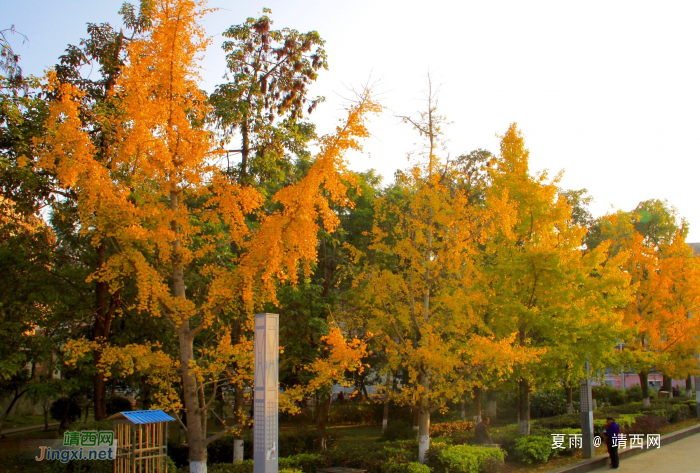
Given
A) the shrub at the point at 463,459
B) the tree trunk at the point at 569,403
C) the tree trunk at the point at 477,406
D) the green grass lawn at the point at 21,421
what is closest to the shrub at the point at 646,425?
the tree trunk at the point at 477,406

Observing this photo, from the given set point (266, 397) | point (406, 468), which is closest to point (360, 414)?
Answer: point (406, 468)

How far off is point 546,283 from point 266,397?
8.97 m

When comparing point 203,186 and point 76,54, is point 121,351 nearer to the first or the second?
point 203,186

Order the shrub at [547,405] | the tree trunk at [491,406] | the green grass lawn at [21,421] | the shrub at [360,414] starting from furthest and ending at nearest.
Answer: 1. the shrub at [360,414]
2. the green grass lawn at [21,421]
3. the shrub at [547,405]
4. the tree trunk at [491,406]

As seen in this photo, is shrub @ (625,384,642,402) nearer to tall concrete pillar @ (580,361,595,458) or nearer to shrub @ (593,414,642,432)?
shrub @ (593,414,642,432)

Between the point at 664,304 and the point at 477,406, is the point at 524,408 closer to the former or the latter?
the point at 477,406

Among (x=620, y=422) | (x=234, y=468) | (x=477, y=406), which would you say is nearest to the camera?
(x=234, y=468)

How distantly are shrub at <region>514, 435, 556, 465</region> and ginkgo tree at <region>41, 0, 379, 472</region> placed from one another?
7456 millimetres

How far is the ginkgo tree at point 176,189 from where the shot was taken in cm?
789

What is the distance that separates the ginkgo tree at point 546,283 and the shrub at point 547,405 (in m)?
14.7

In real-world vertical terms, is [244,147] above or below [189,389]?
above

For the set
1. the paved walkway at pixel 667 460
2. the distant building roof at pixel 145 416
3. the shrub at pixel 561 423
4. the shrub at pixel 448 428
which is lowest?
the shrub at pixel 448 428

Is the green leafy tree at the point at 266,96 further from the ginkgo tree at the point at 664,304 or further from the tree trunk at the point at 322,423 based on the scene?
the ginkgo tree at the point at 664,304

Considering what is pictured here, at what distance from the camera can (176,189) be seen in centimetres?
909
